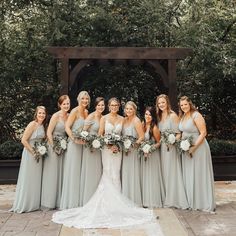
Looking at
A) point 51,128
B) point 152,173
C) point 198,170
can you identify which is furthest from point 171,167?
point 51,128

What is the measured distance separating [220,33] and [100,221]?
23.6 ft

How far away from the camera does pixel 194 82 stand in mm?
11039

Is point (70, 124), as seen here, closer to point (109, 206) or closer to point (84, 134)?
point (84, 134)

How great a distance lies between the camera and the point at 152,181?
20.3 feet

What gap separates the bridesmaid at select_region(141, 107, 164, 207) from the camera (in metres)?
6.17

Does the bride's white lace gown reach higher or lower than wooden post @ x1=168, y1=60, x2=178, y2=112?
lower

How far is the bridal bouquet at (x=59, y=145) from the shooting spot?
20.2ft

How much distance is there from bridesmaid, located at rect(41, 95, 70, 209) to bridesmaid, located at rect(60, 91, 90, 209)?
0.15 m

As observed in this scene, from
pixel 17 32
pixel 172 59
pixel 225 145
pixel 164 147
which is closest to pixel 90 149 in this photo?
pixel 164 147

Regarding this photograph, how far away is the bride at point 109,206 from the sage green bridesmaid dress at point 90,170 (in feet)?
0.29

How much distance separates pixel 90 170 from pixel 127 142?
2.58 ft

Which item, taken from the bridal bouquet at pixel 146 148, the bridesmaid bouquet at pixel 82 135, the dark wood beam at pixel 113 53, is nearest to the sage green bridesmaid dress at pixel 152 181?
the bridal bouquet at pixel 146 148

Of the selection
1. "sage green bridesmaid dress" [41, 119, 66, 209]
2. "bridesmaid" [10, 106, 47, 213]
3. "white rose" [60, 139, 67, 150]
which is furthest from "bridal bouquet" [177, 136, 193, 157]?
"bridesmaid" [10, 106, 47, 213]

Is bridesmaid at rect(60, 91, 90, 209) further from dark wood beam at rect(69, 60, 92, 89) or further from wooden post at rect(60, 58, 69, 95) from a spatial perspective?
dark wood beam at rect(69, 60, 92, 89)
